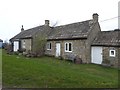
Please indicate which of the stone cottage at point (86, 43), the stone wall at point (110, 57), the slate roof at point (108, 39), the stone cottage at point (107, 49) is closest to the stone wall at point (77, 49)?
the stone cottage at point (86, 43)

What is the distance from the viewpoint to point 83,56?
27625 mm

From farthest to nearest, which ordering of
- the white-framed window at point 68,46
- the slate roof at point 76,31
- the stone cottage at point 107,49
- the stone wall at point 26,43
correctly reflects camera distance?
1. the stone wall at point 26,43
2. the white-framed window at point 68,46
3. the slate roof at point 76,31
4. the stone cottage at point 107,49

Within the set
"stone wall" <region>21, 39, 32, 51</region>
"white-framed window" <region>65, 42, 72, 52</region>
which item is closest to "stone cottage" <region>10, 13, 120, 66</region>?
"white-framed window" <region>65, 42, 72, 52</region>

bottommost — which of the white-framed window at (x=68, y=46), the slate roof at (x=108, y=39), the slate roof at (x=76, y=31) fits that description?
the white-framed window at (x=68, y=46)

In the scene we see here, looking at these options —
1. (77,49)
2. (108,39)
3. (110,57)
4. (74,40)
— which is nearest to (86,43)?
(77,49)

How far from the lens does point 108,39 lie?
26.5 meters

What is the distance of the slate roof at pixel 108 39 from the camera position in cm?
2501

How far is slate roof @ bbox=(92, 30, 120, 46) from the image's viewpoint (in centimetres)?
2501

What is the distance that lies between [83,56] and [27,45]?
1616 centimetres

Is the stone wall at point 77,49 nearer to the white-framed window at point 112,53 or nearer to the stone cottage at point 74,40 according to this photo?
the stone cottage at point 74,40

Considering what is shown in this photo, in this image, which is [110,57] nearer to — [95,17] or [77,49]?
[77,49]

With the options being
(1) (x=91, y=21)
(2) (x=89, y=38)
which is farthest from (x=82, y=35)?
(1) (x=91, y=21)

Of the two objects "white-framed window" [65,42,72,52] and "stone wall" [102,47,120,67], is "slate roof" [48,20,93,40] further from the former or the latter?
"stone wall" [102,47,120,67]

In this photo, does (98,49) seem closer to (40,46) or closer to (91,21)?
(91,21)
